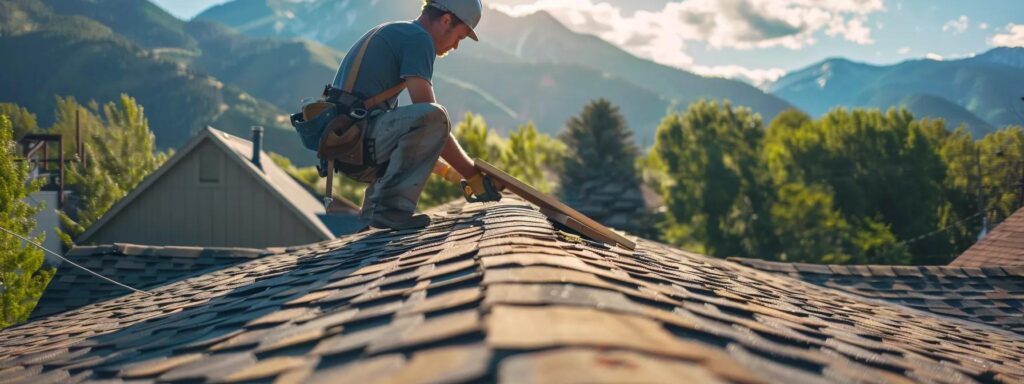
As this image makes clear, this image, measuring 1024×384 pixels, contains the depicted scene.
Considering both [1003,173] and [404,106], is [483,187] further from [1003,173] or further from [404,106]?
[1003,173]

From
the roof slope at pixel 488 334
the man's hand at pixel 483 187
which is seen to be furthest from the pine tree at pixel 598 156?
the roof slope at pixel 488 334

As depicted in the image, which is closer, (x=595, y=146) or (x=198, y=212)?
(x=198, y=212)

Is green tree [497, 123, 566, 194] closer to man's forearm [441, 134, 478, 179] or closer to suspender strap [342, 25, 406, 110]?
man's forearm [441, 134, 478, 179]

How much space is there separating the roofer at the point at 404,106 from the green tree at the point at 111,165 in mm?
24017

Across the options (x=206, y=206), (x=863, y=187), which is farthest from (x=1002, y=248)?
(x=863, y=187)

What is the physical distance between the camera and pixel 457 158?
14.2ft

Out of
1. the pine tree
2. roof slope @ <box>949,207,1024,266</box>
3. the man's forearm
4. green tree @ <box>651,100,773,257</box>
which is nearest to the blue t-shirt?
the man's forearm

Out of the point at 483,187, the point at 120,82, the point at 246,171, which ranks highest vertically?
the point at 120,82

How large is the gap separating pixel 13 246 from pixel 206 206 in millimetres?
7493

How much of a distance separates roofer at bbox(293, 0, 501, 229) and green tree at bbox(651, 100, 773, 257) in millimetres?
37466

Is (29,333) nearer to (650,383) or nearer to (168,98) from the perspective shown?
(650,383)

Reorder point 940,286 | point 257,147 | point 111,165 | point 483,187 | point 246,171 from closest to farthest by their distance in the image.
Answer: point 483,187 → point 940,286 → point 246,171 → point 257,147 → point 111,165

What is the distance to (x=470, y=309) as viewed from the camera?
1592 millimetres

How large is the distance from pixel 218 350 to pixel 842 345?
1.99 m
